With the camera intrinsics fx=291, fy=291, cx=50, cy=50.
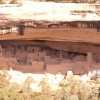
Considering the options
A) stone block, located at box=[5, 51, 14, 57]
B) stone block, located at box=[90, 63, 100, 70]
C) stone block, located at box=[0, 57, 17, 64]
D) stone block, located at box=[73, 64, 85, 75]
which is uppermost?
stone block, located at box=[5, 51, 14, 57]

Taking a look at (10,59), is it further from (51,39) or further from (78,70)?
(78,70)

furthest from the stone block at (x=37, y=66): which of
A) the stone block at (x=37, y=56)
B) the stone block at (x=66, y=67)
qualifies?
the stone block at (x=66, y=67)

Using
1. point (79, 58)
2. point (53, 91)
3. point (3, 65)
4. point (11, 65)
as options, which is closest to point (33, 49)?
point (11, 65)

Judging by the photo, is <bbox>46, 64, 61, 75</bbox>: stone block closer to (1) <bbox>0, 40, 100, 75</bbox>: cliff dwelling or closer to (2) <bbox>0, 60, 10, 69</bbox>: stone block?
(1) <bbox>0, 40, 100, 75</bbox>: cliff dwelling

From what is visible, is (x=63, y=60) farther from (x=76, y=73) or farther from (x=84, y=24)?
(x=84, y=24)

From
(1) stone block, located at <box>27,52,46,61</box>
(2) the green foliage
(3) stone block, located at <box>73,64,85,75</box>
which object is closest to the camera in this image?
(2) the green foliage

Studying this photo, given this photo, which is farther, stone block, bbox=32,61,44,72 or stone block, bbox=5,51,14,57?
stone block, bbox=5,51,14,57

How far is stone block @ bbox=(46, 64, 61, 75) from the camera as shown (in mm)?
7910

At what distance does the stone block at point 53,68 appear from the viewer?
26.0 feet

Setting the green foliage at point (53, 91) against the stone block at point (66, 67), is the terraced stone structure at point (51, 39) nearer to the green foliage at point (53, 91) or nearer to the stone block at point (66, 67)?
the stone block at point (66, 67)

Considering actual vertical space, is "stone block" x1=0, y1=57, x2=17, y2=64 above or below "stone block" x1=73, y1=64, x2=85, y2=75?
above

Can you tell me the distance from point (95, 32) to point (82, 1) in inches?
38.0

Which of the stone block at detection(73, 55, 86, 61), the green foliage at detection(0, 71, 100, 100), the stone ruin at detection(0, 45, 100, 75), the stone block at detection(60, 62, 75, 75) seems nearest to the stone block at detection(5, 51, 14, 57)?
the stone ruin at detection(0, 45, 100, 75)

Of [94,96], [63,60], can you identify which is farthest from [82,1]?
[94,96]
